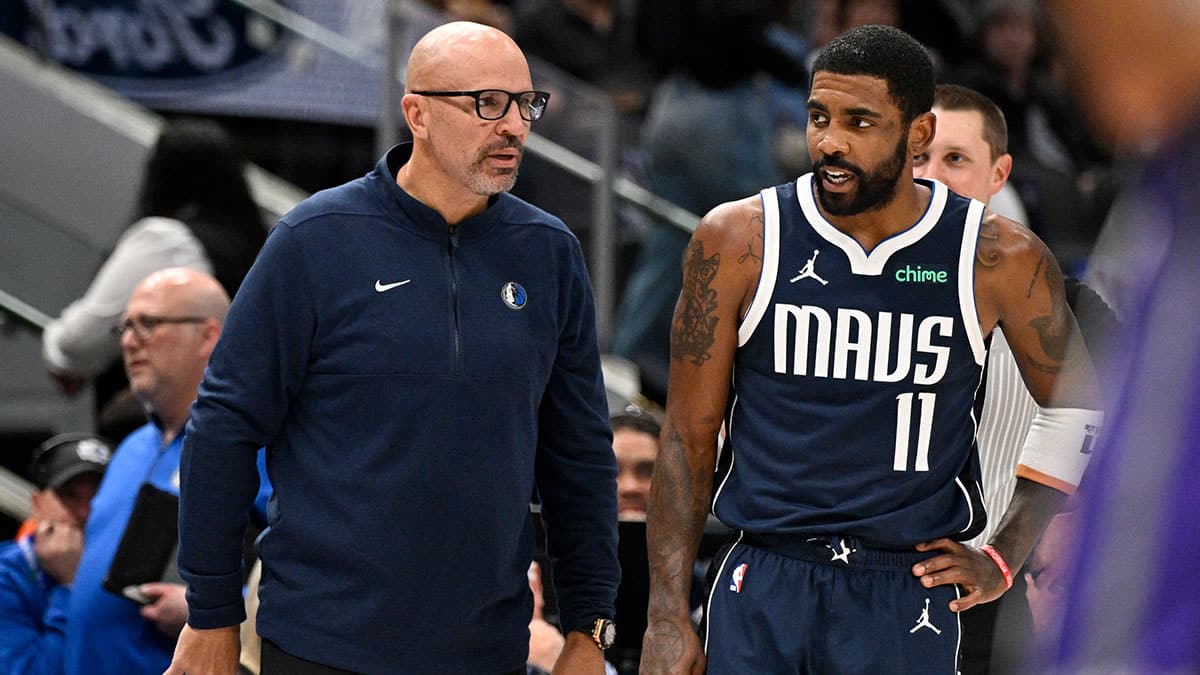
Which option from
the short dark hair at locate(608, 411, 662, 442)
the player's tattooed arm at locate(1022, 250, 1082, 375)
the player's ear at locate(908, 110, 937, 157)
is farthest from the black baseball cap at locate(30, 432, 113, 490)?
the player's tattooed arm at locate(1022, 250, 1082, 375)

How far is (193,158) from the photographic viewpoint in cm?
620

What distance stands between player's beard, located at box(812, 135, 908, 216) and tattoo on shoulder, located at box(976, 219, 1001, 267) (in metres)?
0.21

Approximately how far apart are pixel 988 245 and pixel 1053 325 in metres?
0.22

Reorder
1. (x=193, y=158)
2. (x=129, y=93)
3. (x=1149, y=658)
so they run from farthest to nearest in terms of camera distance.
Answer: (x=129, y=93) < (x=193, y=158) < (x=1149, y=658)

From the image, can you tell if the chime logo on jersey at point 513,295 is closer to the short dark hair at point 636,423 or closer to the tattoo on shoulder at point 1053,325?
the tattoo on shoulder at point 1053,325

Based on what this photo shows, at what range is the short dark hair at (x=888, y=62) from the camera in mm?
3586

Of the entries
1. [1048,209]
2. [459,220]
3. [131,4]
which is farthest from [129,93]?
[459,220]

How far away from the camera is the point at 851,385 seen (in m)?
3.56

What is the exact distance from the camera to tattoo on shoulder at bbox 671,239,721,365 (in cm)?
366

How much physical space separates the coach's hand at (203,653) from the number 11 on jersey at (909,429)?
142 centimetres

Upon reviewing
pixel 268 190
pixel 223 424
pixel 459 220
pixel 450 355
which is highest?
pixel 459 220

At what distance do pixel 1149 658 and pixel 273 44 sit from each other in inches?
297

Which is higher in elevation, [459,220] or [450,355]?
[459,220]

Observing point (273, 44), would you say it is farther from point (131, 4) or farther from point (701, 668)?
point (701, 668)
